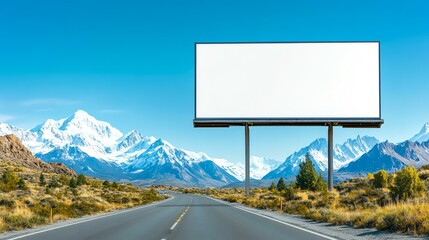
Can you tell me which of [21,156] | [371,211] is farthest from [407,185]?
[21,156]

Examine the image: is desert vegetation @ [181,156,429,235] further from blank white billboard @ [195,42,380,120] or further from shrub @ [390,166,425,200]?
blank white billboard @ [195,42,380,120]

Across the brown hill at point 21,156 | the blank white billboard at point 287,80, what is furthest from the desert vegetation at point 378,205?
the brown hill at point 21,156

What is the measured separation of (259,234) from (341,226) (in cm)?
469

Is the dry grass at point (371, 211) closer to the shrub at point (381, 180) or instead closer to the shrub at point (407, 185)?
the shrub at point (407, 185)

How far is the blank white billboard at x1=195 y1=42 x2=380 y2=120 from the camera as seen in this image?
47562 mm

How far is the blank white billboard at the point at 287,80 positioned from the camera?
4756cm

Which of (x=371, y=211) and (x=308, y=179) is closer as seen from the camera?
(x=371, y=211)

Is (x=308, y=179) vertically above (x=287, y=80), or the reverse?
(x=287, y=80)

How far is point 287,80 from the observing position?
48.8 meters

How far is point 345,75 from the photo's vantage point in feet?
157

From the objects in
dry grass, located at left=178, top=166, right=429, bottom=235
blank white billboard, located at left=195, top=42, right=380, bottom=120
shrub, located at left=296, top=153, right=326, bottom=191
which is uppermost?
blank white billboard, located at left=195, top=42, right=380, bottom=120

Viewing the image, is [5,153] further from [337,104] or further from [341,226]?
[341,226]

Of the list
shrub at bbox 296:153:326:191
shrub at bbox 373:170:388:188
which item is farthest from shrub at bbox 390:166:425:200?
shrub at bbox 296:153:326:191

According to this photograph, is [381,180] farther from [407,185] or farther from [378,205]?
[378,205]
